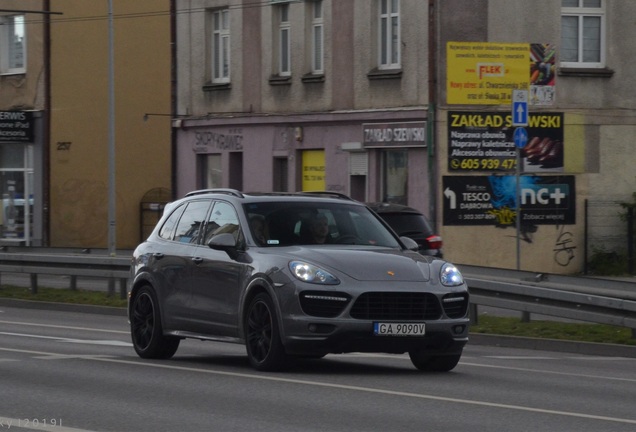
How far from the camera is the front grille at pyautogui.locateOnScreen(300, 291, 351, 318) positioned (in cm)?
1254

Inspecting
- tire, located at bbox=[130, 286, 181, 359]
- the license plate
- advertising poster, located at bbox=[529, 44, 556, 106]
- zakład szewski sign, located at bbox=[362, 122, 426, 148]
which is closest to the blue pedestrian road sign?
zakład szewski sign, located at bbox=[362, 122, 426, 148]

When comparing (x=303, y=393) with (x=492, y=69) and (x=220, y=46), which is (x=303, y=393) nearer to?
(x=492, y=69)

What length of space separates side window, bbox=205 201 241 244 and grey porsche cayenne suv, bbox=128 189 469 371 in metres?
0.01

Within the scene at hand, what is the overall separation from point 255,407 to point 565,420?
6.94 ft

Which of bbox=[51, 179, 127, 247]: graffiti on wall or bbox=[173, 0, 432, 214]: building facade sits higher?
bbox=[173, 0, 432, 214]: building facade

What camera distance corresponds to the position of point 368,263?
1273 cm

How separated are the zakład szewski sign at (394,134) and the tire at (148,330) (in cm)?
1828

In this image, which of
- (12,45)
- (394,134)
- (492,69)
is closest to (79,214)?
(12,45)

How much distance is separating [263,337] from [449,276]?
1.68m

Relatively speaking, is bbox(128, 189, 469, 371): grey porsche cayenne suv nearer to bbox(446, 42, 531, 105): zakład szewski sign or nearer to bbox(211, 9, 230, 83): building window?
bbox(446, 42, 531, 105): zakład szewski sign

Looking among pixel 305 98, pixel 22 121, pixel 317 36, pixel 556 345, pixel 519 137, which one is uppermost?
pixel 317 36

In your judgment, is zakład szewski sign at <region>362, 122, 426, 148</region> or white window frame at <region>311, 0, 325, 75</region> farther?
white window frame at <region>311, 0, 325, 75</region>

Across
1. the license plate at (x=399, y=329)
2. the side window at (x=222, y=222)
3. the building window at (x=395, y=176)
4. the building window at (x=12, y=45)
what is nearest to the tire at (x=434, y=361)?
the license plate at (x=399, y=329)

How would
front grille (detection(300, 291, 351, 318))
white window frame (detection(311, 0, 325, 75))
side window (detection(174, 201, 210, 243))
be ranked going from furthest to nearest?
white window frame (detection(311, 0, 325, 75)), side window (detection(174, 201, 210, 243)), front grille (detection(300, 291, 351, 318))
